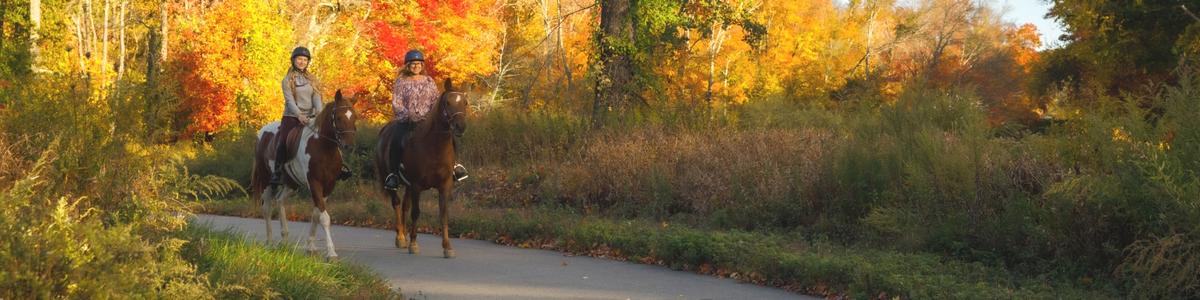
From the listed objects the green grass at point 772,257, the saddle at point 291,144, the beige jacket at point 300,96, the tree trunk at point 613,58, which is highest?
the tree trunk at point 613,58

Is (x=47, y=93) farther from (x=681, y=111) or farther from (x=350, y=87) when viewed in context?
(x=350, y=87)

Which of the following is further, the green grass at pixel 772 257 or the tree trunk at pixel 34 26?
the tree trunk at pixel 34 26

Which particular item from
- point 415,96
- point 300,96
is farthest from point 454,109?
point 300,96

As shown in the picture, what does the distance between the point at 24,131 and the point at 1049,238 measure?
359 inches

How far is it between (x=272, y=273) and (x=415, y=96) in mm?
5741

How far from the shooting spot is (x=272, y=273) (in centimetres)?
895

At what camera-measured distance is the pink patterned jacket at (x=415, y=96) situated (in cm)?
1443

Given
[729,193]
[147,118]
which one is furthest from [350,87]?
[147,118]

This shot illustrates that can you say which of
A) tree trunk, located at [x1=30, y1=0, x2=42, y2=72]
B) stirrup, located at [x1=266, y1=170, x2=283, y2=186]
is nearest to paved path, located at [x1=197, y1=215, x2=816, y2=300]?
stirrup, located at [x1=266, y1=170, x2=283, y2=186]

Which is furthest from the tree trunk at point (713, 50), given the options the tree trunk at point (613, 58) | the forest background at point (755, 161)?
the tree trunk at point (613, 58)

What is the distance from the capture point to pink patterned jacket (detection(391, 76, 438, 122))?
1443cm

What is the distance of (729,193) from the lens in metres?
16.3

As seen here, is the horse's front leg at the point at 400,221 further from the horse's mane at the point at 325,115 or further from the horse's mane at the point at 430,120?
the horse's mane at the point at 325,115

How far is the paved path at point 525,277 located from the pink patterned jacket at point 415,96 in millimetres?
1742
